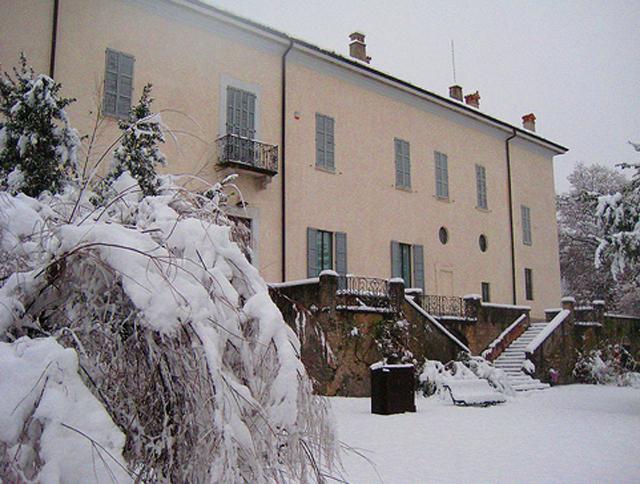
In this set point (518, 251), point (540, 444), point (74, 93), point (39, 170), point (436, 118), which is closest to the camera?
point (540, 444)

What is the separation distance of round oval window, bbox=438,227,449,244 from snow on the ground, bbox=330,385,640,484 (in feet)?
29.3

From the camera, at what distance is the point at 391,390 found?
35.8 ft

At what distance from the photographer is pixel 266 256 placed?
16281 millimetres

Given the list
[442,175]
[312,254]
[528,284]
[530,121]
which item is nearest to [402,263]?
[312,254]

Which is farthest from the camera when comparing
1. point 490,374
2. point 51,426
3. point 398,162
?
point 398,162

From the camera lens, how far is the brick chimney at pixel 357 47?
2133 centimetres

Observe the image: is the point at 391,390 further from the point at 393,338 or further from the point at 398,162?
the point at 398,162

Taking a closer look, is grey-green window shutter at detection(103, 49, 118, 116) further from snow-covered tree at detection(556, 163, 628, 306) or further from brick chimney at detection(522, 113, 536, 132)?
snow-covered tree at detection(556, 163, 628, 306)

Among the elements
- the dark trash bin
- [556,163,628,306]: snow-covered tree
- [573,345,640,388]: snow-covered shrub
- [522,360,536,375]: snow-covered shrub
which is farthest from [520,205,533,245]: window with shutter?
the dark trash bin

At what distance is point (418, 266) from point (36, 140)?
13706 millimetres

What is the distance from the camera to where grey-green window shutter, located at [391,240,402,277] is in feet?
64.3

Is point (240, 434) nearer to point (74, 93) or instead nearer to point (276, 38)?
point (74, 93)

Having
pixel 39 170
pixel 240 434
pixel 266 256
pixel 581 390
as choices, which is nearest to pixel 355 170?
pixel 266 256

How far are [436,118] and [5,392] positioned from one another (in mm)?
21567
